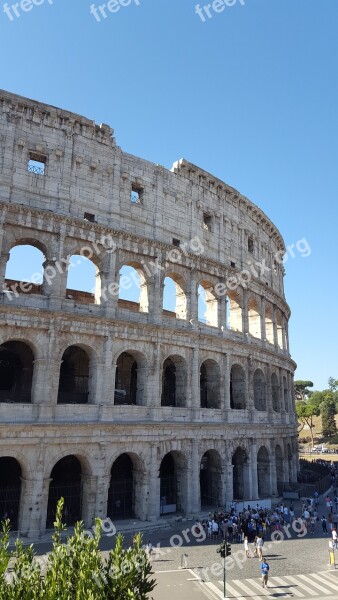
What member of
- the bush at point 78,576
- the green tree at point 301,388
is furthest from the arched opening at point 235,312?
the green tree at point 301,388

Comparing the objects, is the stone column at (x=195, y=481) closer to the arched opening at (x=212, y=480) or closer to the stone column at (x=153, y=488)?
the arched opening at (x=212, y=480)

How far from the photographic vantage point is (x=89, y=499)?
20219 mm

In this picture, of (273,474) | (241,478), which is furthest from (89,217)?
(273,474)

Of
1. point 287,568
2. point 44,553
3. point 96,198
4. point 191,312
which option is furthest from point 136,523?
point 96,198

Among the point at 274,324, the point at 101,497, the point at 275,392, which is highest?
the point at 274,324

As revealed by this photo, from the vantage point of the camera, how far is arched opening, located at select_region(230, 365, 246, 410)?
2854 cm

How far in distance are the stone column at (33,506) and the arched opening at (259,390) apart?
16.4 metres

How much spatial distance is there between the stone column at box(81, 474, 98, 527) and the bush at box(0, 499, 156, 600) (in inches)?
460

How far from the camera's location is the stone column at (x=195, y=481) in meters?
23.5

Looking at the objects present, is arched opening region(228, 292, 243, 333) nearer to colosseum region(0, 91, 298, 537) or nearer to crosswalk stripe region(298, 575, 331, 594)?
colosseum region(0, 91, 298, 537)

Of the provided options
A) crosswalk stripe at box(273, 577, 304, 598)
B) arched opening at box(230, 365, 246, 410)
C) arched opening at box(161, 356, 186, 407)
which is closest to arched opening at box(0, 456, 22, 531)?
arched opening at box(161, 356, 186, 407)

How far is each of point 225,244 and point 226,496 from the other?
15472mm

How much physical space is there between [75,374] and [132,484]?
655 cm

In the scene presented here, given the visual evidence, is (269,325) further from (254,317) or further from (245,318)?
(245,318)
